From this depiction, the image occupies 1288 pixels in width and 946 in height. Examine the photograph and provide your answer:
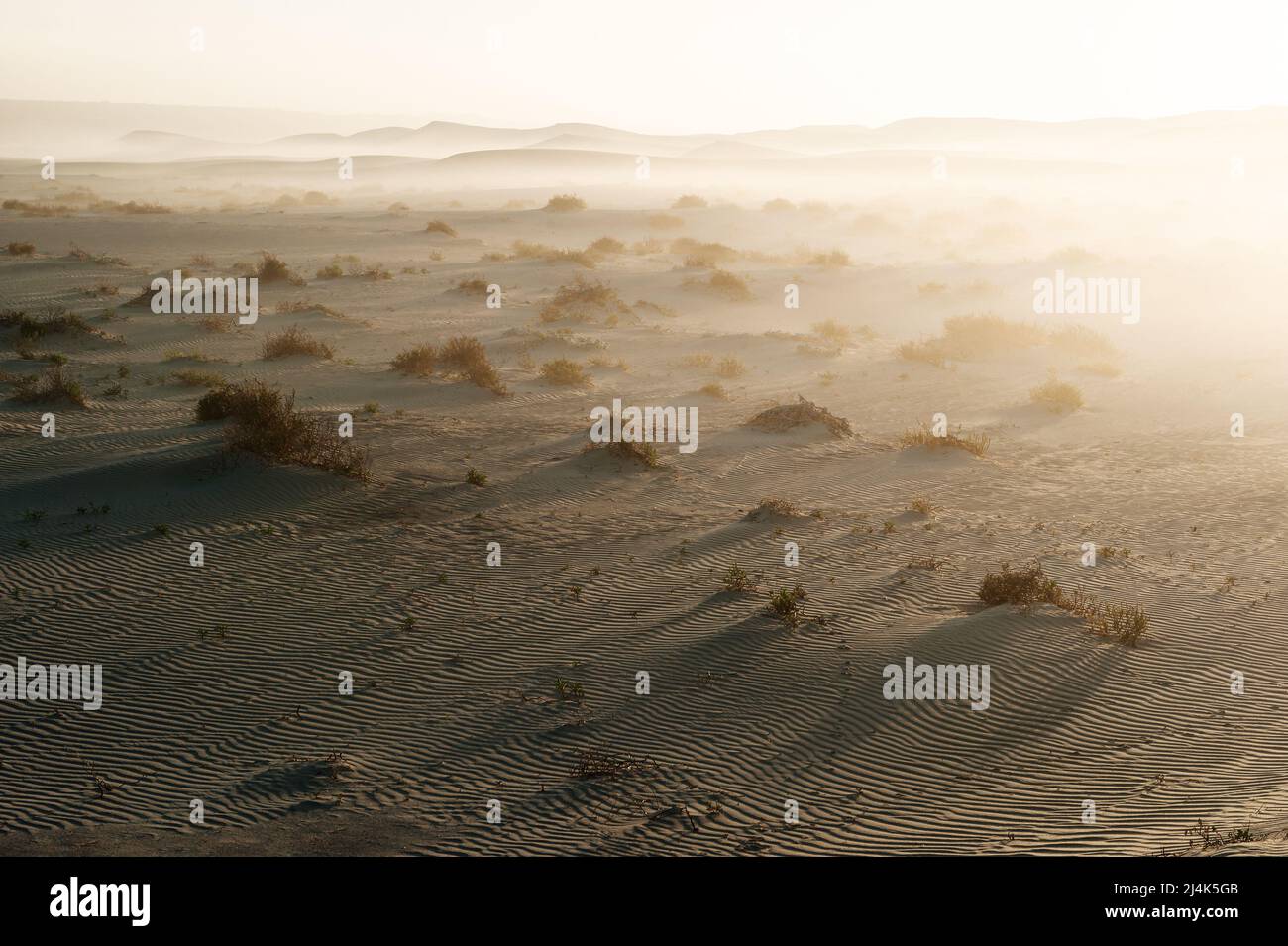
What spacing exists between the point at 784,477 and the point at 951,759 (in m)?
8.39

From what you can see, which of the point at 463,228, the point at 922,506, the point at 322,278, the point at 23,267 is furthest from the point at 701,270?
the point at 922,506

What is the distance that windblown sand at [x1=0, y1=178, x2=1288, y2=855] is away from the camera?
8.15 metres

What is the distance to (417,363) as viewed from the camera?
2227 cm

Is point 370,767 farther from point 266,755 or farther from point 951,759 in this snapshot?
point 951,759

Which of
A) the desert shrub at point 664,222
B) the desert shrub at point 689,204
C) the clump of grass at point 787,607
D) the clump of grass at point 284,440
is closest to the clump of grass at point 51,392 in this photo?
the clump of grass at point 284,440

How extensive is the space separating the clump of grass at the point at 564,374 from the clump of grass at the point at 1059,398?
29.0 feet

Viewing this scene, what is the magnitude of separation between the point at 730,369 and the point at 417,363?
658 centimetres

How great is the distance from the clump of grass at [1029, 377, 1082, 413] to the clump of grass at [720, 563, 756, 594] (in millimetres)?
11860

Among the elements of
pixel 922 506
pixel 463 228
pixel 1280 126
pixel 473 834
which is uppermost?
pixel 1280 126

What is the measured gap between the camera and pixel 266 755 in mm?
8789

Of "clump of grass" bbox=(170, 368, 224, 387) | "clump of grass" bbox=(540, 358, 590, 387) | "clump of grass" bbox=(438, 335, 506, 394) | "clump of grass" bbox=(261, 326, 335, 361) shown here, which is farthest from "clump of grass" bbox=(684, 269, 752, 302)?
"clump of grass" bbox=(170, 368, 224, 387)

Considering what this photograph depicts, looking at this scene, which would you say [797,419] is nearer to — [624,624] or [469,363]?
[469,363]

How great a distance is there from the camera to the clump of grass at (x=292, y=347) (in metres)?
23.2

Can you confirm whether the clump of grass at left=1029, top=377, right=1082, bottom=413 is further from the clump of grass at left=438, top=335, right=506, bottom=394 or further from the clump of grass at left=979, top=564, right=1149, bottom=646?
the clump of grass at left=979, top=564, right=1149, bottom=646
